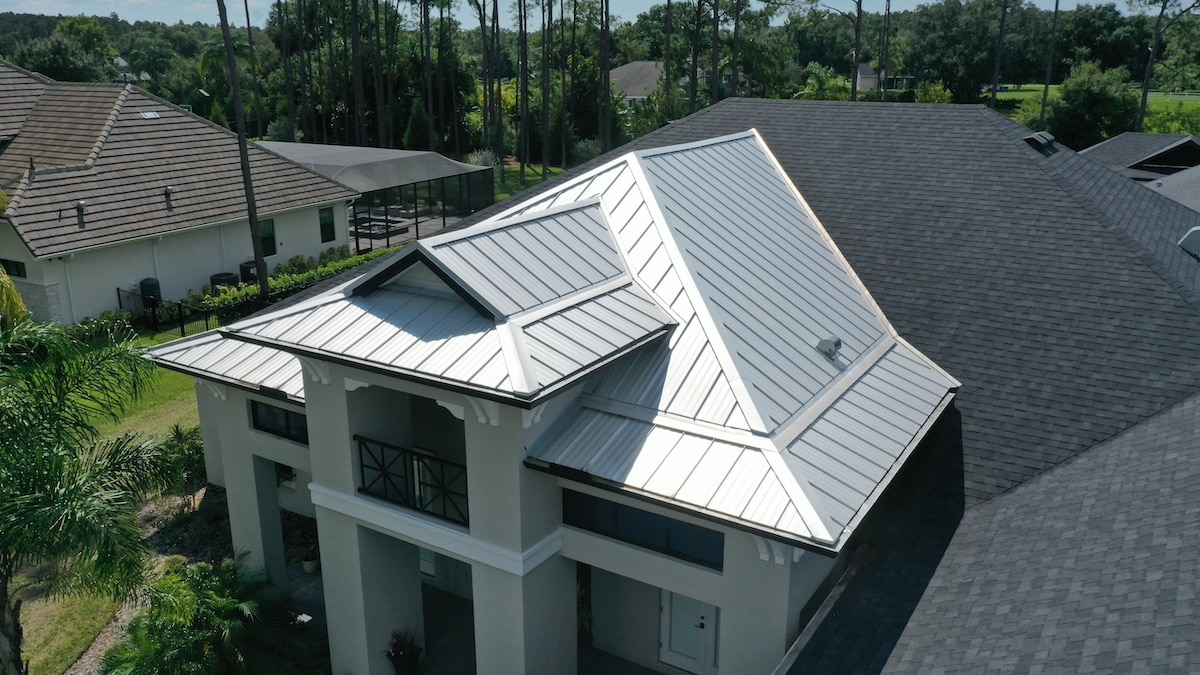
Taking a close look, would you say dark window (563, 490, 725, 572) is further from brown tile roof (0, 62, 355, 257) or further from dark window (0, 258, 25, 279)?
dark window (0, 258, 25, 279)

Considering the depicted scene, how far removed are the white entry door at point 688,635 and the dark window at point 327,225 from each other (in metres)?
29.5

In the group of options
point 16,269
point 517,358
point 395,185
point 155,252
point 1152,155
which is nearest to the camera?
point 517,358

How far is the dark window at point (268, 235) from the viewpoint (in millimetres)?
37188

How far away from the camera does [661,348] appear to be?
13.7 metres

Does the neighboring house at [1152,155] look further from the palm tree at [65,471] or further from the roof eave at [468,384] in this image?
the palm tree at [65,471]

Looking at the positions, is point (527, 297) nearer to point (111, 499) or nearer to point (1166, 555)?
point (111, 499)

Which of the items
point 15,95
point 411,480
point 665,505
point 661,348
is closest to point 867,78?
point 15,95

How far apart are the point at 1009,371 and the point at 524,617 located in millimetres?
8903

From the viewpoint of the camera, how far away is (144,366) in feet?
47.8

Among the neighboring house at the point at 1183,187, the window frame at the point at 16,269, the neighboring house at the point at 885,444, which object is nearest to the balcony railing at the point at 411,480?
the neighboring house at the point at 885,444

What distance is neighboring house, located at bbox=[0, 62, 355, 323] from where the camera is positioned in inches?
1193

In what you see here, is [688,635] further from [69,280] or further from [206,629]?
[69,280]

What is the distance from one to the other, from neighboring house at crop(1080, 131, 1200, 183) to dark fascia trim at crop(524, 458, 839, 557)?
38310 millimetres

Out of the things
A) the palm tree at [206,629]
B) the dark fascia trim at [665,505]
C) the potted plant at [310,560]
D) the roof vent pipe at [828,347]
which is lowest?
the potted plant at [310,560]
